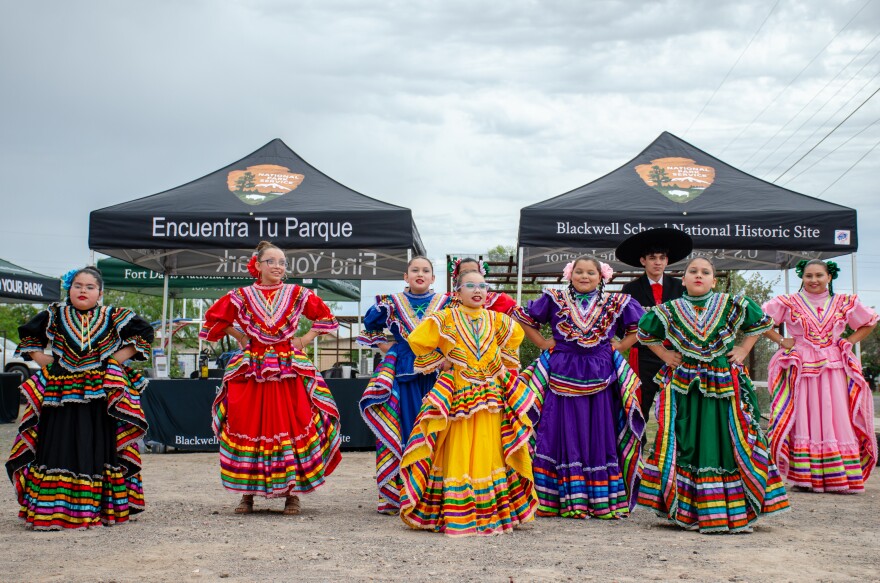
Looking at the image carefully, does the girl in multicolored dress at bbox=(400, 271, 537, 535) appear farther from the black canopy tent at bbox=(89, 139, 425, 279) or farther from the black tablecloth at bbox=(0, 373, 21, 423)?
the black tablecloth at bbox=(0, 373, 21, 423)

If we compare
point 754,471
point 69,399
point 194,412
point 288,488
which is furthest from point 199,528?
point 194,412

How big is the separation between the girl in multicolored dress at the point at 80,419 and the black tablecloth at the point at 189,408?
4.22 m

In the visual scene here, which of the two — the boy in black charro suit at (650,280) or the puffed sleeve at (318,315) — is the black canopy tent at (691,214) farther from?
the puffed sleeve at (318,315)

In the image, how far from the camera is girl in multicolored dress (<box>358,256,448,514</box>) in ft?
19.6

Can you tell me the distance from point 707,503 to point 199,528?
300 centimetres

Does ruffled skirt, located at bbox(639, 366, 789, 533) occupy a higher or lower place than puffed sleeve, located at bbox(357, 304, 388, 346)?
lower

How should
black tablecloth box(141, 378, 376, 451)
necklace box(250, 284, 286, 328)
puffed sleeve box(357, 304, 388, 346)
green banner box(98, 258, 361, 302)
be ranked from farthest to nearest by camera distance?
green banner box(98, 258, 361, 302)
black tablecloth box(141, 378, 376, 451)
puffed sleeve box(357, 304, 388, 346)
necklace box(250, 284, 286, 328)

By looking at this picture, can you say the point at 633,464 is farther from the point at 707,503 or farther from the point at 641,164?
the point at 641,164

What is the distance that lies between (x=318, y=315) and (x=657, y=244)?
8.41ft

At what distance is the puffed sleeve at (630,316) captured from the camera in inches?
233

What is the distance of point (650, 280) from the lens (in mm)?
6988

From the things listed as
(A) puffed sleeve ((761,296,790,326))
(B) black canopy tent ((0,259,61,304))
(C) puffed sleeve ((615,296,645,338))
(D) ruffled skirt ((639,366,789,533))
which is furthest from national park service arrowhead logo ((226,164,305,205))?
(B) black canopy tent ((0,259,61,304))

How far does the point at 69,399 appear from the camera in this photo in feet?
18.0

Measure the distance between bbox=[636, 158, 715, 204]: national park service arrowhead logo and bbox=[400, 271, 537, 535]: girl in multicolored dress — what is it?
483 centimetres
